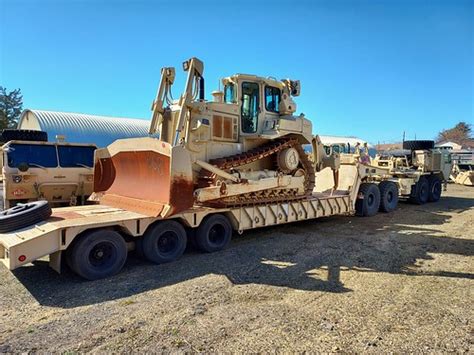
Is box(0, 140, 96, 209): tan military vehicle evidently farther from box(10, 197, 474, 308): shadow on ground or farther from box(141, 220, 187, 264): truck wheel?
box(141, 220, 187, 264): truck wheel

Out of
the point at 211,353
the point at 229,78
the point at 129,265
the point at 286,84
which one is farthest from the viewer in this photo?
the point at 286,84

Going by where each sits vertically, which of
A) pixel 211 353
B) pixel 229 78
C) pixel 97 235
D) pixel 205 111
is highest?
pixel 229 78

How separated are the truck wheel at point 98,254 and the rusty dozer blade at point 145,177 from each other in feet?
2.56

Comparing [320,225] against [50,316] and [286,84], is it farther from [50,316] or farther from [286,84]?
[50,316]

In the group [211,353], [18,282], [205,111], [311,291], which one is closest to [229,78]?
[205,111]

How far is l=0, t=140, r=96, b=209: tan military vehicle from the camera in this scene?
332 inches

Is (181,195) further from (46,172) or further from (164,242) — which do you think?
(46,172)

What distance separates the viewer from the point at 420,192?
15.6 metres

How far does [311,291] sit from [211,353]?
6.93 feet

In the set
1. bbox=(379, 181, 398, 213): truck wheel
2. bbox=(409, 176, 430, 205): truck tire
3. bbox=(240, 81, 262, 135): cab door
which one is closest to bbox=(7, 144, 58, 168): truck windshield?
bbox=(240, 81, 262, 135): cab door

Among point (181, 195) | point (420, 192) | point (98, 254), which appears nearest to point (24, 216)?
point (98, 254)

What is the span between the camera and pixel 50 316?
4.43 m

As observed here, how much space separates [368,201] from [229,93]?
6.33 m

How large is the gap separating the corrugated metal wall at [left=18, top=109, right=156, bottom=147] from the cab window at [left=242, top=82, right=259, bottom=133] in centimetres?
1690
